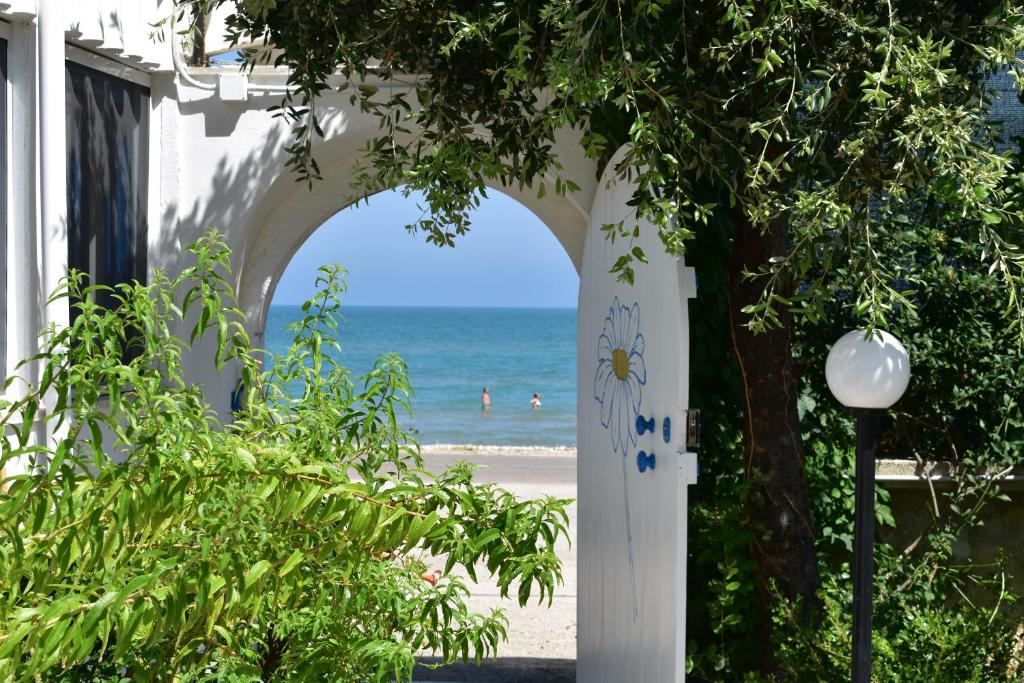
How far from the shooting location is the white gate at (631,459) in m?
3.23

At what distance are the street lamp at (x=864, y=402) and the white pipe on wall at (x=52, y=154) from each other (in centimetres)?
247

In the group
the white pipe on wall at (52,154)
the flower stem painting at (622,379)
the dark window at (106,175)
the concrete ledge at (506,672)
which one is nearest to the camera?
the white pipe on wall at (52,154)

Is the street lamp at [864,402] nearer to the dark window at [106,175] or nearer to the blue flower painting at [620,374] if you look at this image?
the blue flower painting at [620,374]

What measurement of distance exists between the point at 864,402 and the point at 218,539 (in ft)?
5.44

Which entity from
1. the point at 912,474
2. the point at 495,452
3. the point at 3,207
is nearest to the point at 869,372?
the point at 912,474

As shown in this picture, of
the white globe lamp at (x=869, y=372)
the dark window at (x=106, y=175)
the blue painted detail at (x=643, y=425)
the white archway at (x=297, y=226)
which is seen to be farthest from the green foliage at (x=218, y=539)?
the white archway at (x=297, y=226)

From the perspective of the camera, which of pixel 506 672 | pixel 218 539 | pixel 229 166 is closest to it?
pixel 218 539

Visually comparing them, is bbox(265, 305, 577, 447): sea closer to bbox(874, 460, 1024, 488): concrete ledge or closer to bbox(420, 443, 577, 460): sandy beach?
bbox(420, 443, 577, 460): sandy beach

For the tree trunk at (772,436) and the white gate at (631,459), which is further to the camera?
the tree trunk at (772,436)

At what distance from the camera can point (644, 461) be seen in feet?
11.6

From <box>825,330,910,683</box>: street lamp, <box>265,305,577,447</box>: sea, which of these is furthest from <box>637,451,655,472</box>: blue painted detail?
<box>265,305,577,447</box>: sea

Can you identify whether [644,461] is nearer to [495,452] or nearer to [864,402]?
[864,402]

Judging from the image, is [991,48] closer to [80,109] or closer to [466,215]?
[466,215]

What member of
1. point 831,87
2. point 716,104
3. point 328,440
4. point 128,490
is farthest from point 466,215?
point 128,490
